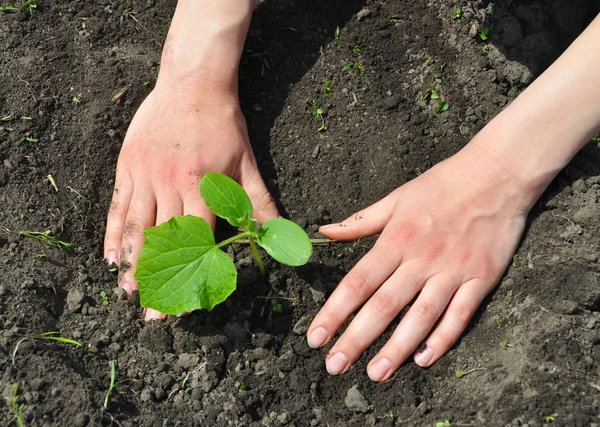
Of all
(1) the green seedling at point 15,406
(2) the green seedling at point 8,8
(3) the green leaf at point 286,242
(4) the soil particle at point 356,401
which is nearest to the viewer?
(1) the green seedling at point 15,406

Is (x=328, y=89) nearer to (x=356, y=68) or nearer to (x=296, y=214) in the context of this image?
(x=356, y=68)

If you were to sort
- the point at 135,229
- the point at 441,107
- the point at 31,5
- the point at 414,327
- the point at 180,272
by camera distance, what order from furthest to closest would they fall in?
the point at 31,5 < the point at 441,107 < the point at 135,229 < the point at 414,327 < the point at 180,272

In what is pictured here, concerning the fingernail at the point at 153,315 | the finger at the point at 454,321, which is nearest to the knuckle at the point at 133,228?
the fingernail at the point at 153,315

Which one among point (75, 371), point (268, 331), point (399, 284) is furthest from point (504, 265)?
point (75, 371)

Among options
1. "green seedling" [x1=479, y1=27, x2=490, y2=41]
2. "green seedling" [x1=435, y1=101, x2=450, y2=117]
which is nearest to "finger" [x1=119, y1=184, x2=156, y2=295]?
"green seedling" [x1=435, y1=101, x2=450, y2=117]

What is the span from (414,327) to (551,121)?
860 millimetres

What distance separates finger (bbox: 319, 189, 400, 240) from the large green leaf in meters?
0.51

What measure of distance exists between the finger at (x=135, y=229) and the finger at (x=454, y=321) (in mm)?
1070

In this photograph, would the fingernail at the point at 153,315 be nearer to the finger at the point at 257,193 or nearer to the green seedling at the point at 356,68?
the finger at the point at 257,193

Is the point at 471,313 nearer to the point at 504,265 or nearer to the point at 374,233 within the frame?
the point at 504,265

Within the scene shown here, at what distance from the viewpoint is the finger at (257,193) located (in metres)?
2.14

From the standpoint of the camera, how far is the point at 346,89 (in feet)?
8.13

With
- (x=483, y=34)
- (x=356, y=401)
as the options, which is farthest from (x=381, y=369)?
(x=483, y=34)

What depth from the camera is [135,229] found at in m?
2.11
